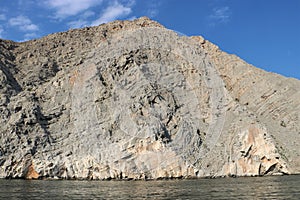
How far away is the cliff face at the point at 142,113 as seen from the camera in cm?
6631

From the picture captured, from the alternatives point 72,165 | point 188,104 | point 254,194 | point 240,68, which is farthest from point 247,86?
point 254,194

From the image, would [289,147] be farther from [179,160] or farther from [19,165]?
[19,165]

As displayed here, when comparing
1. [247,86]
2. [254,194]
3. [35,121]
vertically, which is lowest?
[254,194]

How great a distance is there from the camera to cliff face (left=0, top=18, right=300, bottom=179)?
6631 centimetres

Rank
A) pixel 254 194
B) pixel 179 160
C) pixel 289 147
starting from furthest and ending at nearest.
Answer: pixel 289 147
pixel 179 160
pixel 254 194

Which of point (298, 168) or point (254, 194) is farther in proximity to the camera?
point (298, 168)

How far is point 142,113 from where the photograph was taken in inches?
2844

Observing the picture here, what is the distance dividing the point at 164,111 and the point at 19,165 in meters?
27.2

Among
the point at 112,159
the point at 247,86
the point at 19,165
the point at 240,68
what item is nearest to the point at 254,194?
the point at 112,159

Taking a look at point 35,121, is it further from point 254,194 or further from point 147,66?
point 254,194

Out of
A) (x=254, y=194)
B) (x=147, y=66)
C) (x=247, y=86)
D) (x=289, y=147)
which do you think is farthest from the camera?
(x=247, y=86)

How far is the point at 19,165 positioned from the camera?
68.6 meters

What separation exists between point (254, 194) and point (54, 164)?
4125cm

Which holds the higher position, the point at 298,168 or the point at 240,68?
the point at 240,68
